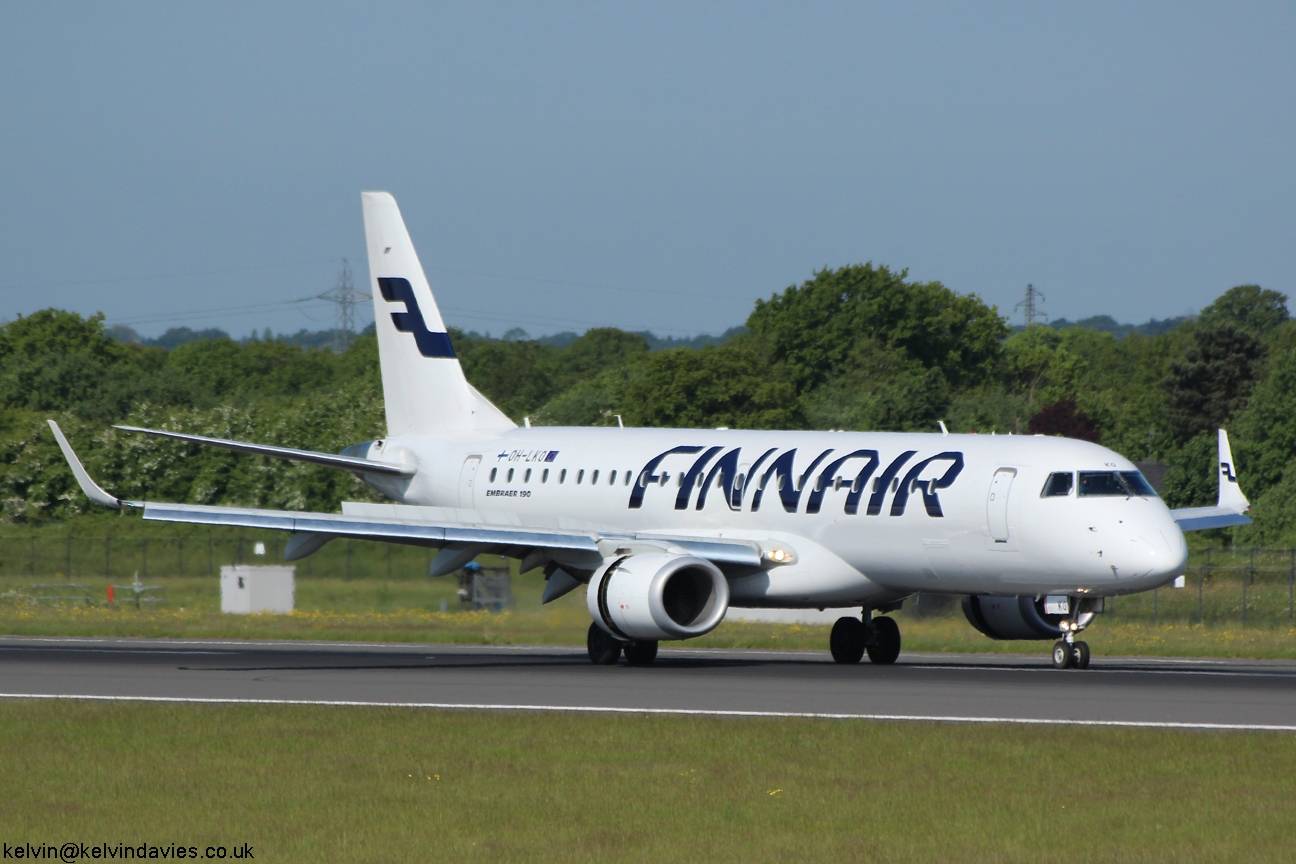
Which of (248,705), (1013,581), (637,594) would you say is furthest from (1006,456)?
(248,705)

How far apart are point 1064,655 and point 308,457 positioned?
14.0 meters

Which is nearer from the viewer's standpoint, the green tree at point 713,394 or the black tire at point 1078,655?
the black tire at point 1078,655

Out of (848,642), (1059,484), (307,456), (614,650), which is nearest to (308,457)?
(307,456)

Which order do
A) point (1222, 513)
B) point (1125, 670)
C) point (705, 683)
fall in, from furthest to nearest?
point (1222, 513), point (1125, 670), point (705, 683)

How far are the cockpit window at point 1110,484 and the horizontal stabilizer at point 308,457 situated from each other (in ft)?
43.8

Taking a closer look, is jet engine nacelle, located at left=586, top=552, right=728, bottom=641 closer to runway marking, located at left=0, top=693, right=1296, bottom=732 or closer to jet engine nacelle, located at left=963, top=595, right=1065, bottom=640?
jet engine nacelle, located at left=963, top=595, right=1065, bottom=640

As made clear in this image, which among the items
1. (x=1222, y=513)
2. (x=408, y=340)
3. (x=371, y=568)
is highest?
(x=408, y=340)

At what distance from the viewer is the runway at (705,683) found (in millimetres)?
22047

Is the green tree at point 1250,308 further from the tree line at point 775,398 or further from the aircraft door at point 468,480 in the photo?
the aircraft door at point 468,480

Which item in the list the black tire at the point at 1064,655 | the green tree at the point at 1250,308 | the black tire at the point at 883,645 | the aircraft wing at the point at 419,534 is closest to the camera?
the black tire at the point at 1064,655

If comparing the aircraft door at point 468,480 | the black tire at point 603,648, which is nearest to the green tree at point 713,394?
the aircraft door at point 468,480

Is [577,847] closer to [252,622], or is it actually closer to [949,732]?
[949,732]

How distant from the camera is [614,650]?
3091 cm

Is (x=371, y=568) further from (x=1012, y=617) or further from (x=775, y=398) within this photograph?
(x=775, y=398)
